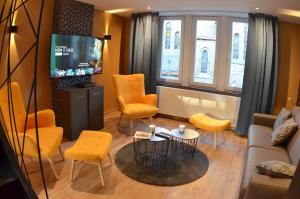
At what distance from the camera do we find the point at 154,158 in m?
3.62

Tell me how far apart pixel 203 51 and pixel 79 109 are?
2.66 meters

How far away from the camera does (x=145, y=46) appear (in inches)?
216

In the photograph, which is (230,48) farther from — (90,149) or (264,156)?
(90,149)

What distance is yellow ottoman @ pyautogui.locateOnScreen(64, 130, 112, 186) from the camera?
9.21 ft

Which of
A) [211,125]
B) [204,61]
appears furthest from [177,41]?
[211,125]

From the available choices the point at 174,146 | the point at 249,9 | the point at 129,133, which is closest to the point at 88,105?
the point at 129,133

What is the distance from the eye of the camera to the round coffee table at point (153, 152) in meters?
3.45

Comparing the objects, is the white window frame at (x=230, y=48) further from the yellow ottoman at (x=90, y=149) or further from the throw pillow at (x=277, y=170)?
the throw pillow at (x=277, y=170)

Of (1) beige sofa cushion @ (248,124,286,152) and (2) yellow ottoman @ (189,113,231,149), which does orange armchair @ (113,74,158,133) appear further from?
(1) beige sofa cushion @ (248,124,286,152)

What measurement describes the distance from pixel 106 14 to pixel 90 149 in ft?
10.8

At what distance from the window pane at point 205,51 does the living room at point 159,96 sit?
0.06 feet

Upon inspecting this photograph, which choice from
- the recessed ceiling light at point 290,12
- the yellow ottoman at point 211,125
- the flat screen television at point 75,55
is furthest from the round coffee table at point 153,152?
the recessed ceiling light at point 290,12

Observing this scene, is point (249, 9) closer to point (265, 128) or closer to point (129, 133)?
point (265, 128)

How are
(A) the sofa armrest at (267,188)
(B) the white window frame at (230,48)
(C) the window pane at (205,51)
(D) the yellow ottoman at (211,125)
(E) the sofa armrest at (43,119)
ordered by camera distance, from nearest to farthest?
(A) the sofa armrest at (267,188)
(E) the sofa armrest at (43,119)
(D) the yellow ottoman at (211,125)
(B) the white window frame at (230,48)
(C) the window pane at (205,51)
